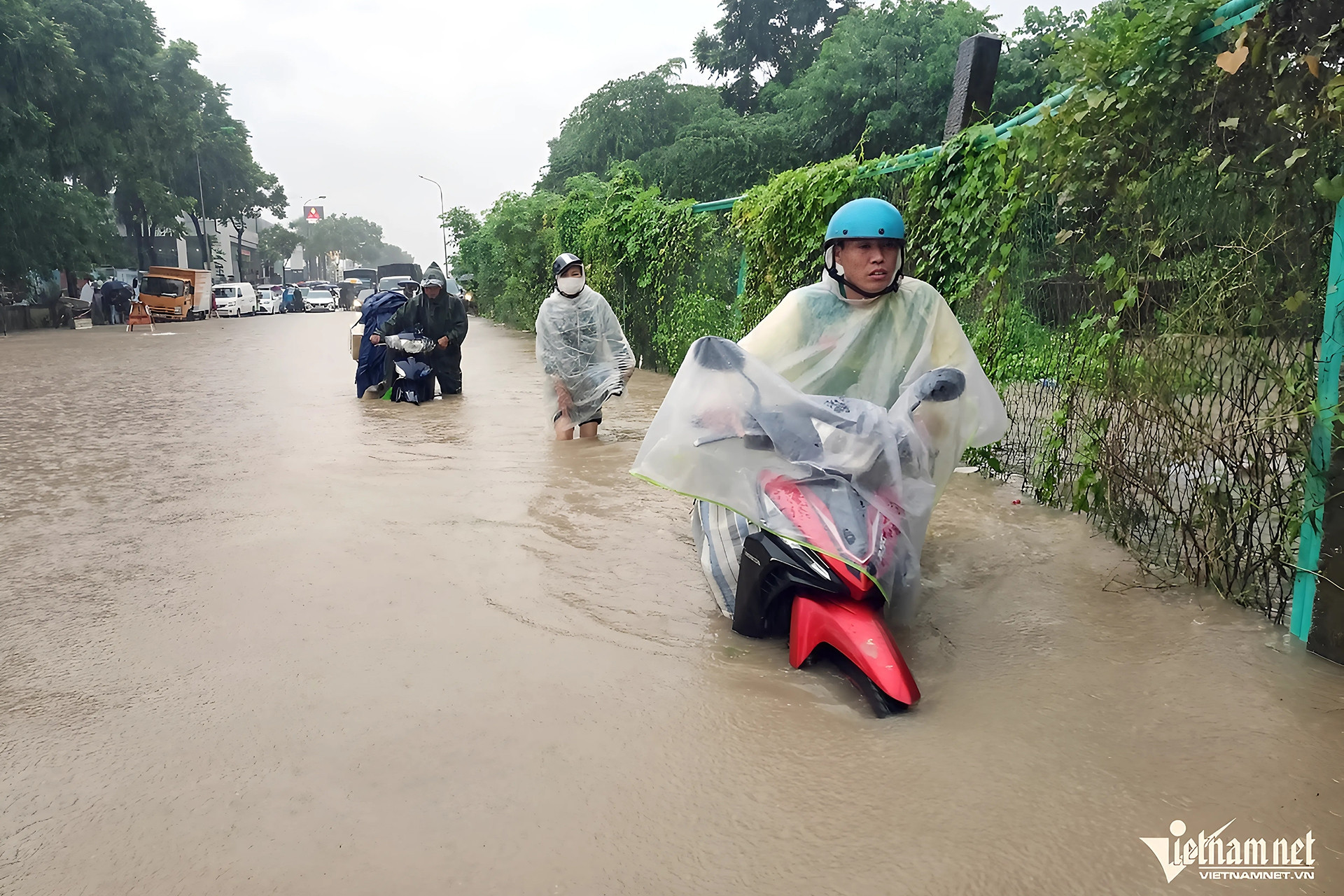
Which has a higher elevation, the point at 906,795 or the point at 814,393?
→ the point at 814,393

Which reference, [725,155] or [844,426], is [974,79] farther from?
[725,155]

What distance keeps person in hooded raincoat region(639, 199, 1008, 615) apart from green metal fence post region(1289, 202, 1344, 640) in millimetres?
1030

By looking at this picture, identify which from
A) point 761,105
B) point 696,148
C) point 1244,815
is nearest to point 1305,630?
point 1244,815

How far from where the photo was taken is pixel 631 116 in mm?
37844

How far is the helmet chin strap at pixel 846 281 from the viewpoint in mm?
4121

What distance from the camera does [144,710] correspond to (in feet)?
10.9

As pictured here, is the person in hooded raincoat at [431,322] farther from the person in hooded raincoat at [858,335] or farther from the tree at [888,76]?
the tree at [888,76]

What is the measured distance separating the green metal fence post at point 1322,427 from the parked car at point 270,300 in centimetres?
5543

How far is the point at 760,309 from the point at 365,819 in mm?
7484

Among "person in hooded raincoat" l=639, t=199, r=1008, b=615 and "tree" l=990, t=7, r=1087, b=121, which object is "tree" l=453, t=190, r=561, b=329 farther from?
"person in hooded raincoat" l=639, t=199, r=1008, b=615

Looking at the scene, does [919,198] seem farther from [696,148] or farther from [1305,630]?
[696,148]

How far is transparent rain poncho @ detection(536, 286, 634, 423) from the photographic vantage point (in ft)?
29.1
